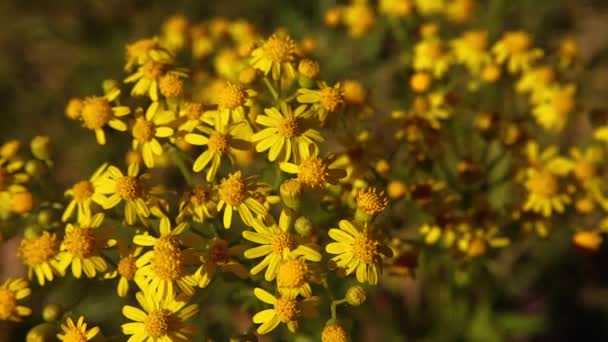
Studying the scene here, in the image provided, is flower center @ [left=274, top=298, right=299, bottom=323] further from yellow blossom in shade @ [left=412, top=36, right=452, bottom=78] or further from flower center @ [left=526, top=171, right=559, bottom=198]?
yellow blossom in shade @ [left=412, top=36, right=452, bottom=78]

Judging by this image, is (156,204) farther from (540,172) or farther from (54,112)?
(54,112)

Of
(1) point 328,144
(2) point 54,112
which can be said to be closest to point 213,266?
(1) point 328,144

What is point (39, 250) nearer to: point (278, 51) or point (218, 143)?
point (218, 143)

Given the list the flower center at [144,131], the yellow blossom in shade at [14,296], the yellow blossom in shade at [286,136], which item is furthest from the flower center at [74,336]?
the yellow blossom in shade at [286,136]

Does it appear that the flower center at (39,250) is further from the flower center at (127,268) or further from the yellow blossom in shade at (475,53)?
the yellow blossom in shade at (475,53)

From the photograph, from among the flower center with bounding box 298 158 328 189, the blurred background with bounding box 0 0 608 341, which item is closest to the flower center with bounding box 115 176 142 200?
the flower center with bounding box 298 158 328 189

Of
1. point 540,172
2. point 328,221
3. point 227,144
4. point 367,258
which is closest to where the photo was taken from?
point 367,258
